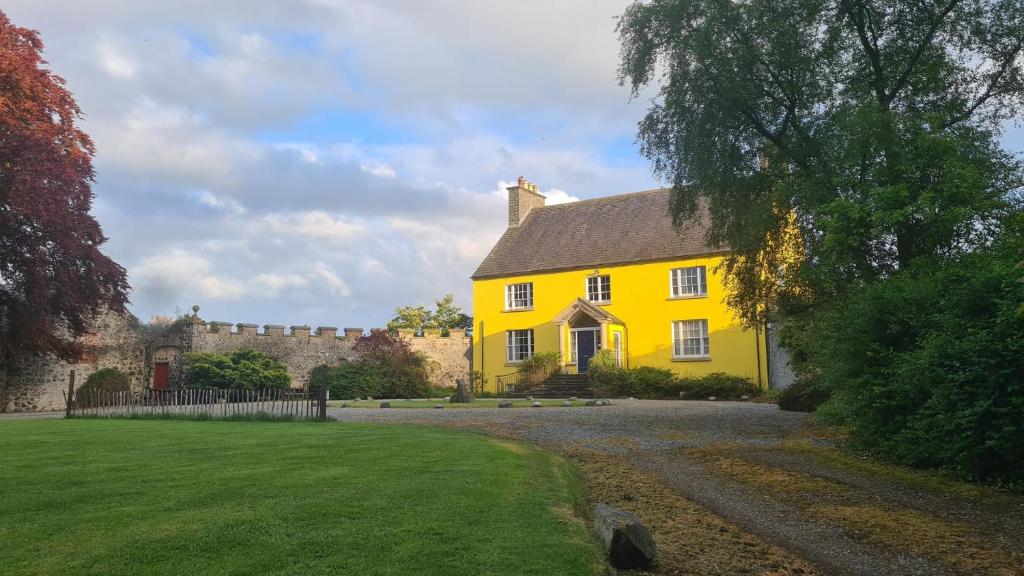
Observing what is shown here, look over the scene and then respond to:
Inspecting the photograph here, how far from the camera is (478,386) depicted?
115 feet

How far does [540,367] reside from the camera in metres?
31.5

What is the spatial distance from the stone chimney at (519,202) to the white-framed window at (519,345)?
6311mm

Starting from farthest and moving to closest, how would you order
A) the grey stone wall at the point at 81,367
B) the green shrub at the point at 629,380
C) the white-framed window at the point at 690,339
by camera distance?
the white-framed window at the point at 690,339 → the green shrub at the point at 629,380 → the grey stone wall at the point at 81,367

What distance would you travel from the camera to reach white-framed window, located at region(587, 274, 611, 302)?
107 feet

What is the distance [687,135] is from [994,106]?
6351 millimetres

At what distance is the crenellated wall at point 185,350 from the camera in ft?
83.6

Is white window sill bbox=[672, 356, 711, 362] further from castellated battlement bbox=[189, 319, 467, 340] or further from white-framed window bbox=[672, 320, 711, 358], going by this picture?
castellated battlement bbox=[189, 319, 467, 340]

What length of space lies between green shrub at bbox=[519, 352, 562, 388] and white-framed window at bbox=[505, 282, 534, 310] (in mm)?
3457

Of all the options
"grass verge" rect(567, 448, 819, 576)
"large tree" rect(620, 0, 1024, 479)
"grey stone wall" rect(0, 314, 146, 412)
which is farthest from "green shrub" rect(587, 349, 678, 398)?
"grass verge" rect(567, 448, 819, 576)

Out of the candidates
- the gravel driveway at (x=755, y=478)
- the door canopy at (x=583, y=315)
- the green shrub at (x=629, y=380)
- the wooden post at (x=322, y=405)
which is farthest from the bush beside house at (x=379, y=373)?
the wooden post at (x=322, y=405)

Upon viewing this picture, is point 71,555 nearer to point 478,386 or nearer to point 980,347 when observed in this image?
point 980,347

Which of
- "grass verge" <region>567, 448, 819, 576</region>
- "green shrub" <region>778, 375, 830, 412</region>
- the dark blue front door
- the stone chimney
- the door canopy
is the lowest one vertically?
"grass verge" <region>567, 448, 819, 576</region>

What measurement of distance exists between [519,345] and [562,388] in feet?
18.3

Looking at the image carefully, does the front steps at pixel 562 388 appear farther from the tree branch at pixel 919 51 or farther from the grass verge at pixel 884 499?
the grass verge at pixel 884 499
